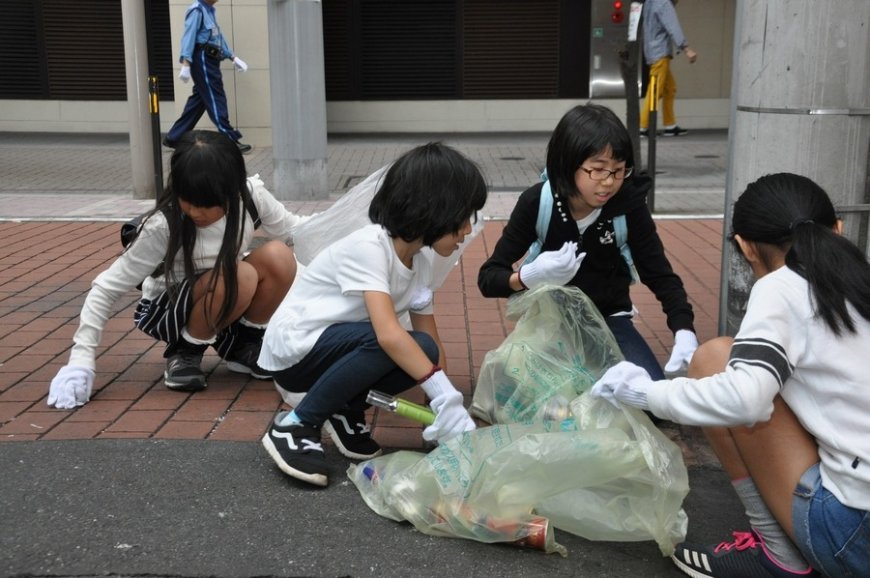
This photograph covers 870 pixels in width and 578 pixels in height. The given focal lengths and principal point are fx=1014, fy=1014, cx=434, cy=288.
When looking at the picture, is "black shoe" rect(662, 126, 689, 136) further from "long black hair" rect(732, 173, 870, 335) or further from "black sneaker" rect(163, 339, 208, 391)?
"long black hair" rect(732, 173, 870, 335)

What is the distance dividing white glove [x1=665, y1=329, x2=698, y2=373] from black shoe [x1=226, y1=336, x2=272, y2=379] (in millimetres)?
1632

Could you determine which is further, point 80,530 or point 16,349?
point 16,349

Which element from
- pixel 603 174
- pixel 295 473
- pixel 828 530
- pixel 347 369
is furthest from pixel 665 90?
pixel 828 530

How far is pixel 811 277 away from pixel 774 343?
17 cm

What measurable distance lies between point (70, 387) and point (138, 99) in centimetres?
502

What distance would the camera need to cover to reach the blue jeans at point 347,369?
302cm

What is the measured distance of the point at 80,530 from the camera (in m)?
2.77

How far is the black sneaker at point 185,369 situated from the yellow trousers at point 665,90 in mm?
7613

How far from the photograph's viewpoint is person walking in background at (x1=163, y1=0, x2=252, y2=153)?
9641mm

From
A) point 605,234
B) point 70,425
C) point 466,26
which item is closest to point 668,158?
point 466,26

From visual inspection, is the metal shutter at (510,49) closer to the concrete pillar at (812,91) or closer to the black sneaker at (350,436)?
the concrete pillar at (812,91)

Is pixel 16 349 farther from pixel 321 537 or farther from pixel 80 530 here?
pixel 321 537

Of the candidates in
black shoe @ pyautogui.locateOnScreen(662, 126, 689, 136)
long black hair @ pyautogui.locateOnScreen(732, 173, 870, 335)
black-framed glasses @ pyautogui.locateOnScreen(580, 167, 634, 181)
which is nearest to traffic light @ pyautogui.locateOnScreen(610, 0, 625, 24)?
black shoe @ pyautogui.locateOnScreen(662, 126, 689, 136)

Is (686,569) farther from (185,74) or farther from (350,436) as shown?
(185,74)
